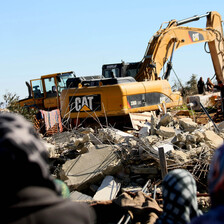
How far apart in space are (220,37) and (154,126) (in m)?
9.41

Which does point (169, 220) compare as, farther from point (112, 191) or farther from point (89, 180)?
point (89, 180)

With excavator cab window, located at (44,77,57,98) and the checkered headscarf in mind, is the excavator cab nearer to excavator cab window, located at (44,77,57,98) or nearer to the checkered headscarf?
excavator cab window, located at (44,77,57,98)

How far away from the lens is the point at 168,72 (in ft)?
43.8

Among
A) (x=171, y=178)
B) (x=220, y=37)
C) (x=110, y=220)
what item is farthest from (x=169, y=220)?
(x=220, y=37)

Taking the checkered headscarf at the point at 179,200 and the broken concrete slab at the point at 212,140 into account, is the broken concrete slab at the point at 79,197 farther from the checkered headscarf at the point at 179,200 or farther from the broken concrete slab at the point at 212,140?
the checkered headscarf at the point at 179,200

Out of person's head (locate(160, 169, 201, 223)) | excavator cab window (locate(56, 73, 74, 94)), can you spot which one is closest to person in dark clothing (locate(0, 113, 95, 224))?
person's head (locate(160, 169, 201, 223))

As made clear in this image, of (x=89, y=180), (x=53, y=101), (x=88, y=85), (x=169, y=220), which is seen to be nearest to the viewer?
(x=169, y=220)

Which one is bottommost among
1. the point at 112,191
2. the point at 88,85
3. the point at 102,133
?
the point at 112,191

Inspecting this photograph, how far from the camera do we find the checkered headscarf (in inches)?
78.4

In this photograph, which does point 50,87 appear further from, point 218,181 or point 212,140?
point 218,181

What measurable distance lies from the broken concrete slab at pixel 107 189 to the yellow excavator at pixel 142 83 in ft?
8.68

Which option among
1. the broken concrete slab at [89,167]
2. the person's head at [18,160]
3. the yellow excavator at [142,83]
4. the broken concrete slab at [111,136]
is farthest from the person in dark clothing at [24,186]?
the yellow excavator at [142,83]

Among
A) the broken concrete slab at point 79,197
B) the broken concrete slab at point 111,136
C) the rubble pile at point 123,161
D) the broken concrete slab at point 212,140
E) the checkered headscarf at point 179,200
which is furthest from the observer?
the broken concrete slab at point 111,136

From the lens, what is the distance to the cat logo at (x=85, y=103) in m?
10.8
